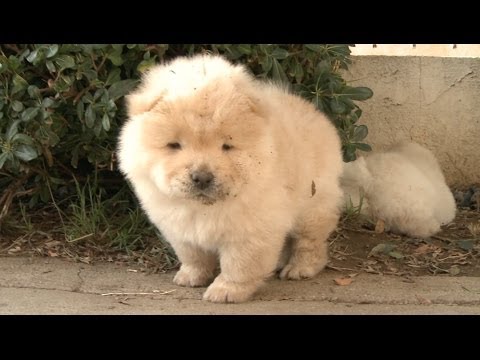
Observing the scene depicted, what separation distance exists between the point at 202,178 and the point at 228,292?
0.70 m

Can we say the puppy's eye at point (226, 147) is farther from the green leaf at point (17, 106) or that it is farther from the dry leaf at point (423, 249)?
the dry leaf at point (423, 249)

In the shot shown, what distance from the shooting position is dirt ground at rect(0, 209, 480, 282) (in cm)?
432

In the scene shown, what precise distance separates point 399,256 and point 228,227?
1478mm

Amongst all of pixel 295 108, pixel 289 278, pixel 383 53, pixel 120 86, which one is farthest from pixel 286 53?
pixel 383 53

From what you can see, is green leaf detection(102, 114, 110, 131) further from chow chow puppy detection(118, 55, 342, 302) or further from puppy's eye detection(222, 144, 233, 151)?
puppy's eye detection(222, 144, 233, 151)

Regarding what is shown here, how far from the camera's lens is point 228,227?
351 cm

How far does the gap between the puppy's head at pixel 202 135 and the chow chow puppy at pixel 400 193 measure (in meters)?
1.79

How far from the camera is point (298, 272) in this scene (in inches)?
162

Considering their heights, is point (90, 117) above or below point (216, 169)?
above

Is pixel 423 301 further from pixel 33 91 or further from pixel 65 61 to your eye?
pixel 33 91

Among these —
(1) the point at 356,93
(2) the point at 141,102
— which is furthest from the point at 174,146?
(1) the point at 356,93

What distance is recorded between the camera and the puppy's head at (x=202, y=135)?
10.8ft

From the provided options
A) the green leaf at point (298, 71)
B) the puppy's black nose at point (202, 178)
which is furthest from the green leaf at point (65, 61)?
the green leaf at point (298, 71)

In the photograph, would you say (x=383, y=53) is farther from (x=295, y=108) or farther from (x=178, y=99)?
(x=178, y=99)
